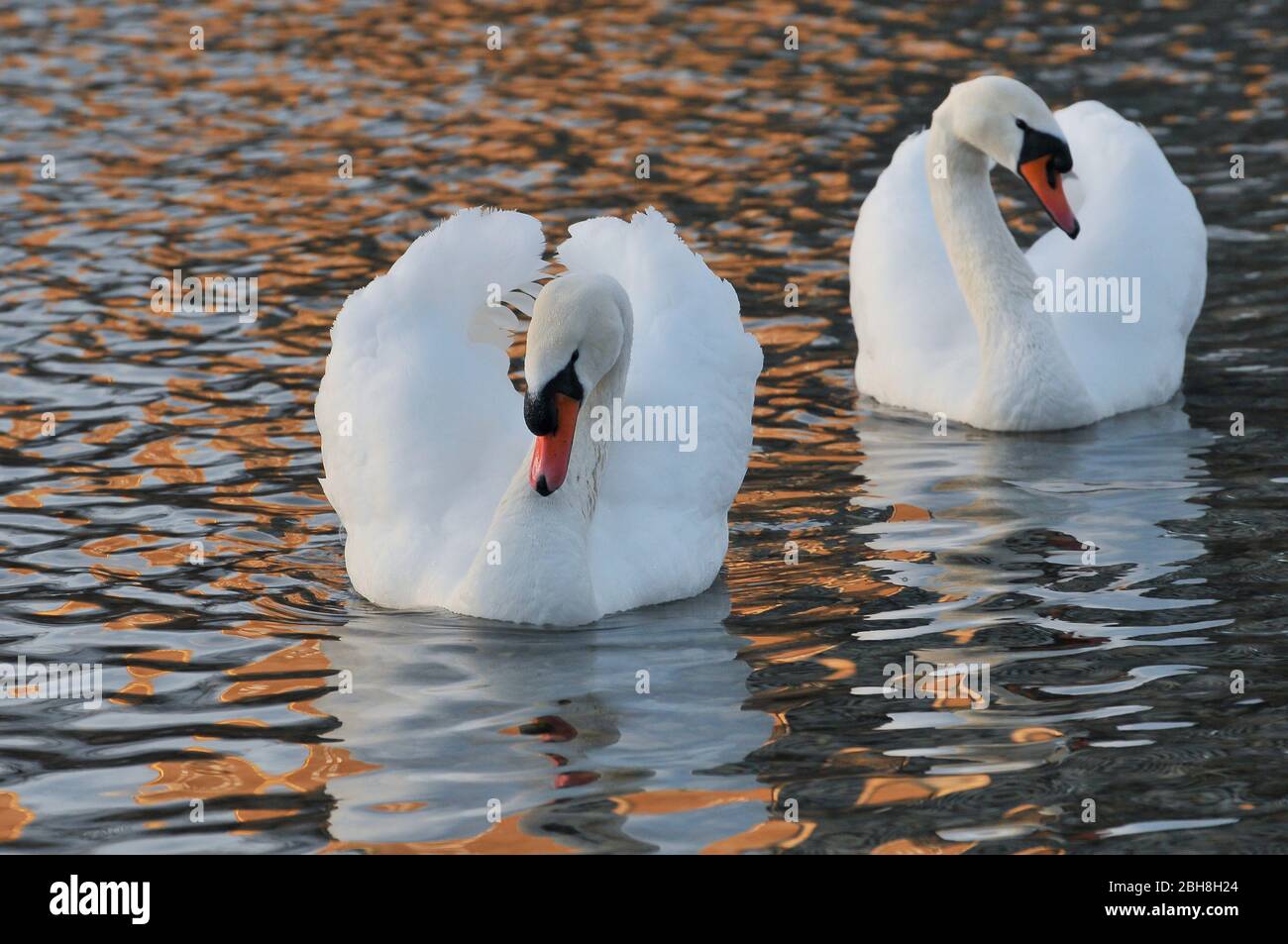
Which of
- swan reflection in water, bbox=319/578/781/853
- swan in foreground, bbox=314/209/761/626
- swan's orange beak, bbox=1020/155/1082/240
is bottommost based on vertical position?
swan reflection in water, bbox=319/578/781/853

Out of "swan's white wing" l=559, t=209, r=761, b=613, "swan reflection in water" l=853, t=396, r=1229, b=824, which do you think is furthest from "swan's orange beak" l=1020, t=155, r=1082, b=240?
"swan's white wing" l=559, t=209, r=761, b=613

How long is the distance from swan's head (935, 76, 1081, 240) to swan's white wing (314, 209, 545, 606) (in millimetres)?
3078

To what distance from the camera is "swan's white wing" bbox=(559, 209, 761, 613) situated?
8.89 meters

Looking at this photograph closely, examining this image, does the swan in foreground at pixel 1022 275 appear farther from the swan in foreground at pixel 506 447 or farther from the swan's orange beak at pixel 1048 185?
the swan in foreground at pixel 506 447

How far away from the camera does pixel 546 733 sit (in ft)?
25.1

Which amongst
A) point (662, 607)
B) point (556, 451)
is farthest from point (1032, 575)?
point (556, 451)

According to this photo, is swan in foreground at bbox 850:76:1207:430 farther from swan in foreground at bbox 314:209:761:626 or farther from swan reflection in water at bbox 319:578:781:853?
swan reflection in water at bbox 319:578:781:853

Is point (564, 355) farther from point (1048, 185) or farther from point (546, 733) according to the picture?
point (1048, 185)

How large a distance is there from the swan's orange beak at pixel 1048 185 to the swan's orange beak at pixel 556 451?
379 centimetres

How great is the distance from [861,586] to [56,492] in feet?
12.4

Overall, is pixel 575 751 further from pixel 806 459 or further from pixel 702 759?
pixel 806 459

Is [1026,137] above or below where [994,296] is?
above

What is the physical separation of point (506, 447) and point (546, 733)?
1.80 metres

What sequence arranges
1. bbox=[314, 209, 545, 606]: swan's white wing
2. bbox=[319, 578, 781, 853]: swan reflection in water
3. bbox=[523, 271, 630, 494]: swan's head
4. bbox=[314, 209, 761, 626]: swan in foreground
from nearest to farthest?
1. bbox=[319, 578, 781, 853]: swan reflection in water
2. bbox=[523, 271, 630, 494]: swan's head
3. bbox=[314, 209, 761, 626]: swan in foreground
4. bbox=[314, 209, 545, 606]: swan's white wing
